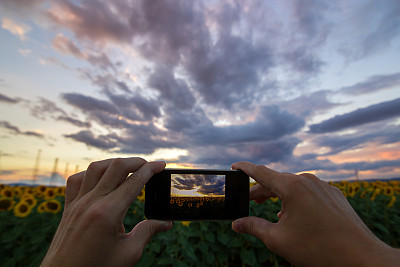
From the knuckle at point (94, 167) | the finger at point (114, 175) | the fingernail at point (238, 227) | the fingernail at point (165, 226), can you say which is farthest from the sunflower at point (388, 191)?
the knuckle at point (94, 167)

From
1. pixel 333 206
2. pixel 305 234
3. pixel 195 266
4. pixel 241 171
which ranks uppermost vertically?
pixel 241 171

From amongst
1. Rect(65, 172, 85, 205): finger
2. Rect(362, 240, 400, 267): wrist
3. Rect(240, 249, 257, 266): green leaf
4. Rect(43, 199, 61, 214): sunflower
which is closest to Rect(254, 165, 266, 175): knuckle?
Rect(362, 240, 400, 267): wrist

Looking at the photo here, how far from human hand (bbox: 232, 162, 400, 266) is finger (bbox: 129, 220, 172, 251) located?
28.6 inches

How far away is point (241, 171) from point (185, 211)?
0.55 meters

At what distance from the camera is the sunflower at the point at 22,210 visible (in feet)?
15.4

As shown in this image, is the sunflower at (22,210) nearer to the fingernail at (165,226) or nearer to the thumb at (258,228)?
the fingernail at (165,226)

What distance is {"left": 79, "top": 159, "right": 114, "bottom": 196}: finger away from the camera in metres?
1.60

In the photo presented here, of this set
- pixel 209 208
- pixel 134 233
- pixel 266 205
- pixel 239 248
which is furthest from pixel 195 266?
pixel 134 233

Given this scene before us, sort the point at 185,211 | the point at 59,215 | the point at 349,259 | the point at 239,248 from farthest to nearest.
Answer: the point at 59,215 < the point at 239,248 < the point at 185,211 < the point at 349,259

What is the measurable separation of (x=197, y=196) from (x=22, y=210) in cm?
464

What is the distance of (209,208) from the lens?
6.40 feet

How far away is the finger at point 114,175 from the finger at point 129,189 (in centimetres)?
5

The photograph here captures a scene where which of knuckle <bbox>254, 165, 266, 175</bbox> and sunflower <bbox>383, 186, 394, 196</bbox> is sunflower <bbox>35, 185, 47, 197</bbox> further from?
sunflower <bbox>383, 186, 394, 196</bbox>

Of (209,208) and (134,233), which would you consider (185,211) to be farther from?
(134,233)
